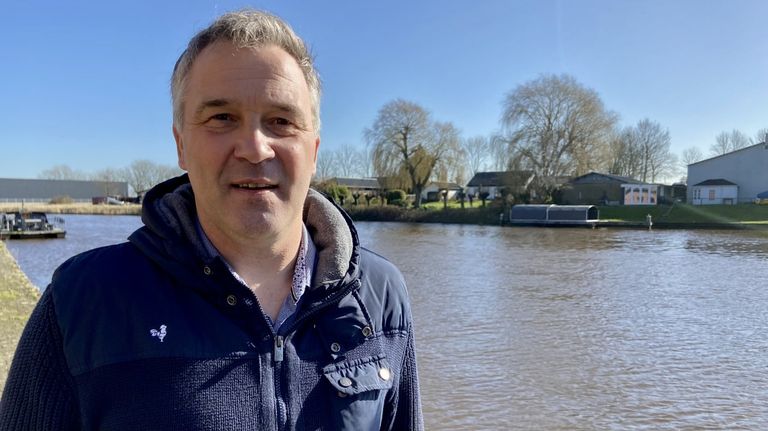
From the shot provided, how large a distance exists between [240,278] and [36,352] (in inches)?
20.2

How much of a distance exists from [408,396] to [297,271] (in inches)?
22.9

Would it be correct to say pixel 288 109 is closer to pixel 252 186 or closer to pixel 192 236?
pixel 252 186

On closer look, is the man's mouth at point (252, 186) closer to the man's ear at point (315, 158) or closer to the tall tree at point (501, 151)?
the man's ear at point (315, 158)

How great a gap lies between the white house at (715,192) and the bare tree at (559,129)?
501 inches

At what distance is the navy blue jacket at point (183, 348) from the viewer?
1385mm

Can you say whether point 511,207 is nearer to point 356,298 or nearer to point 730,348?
point 730,348

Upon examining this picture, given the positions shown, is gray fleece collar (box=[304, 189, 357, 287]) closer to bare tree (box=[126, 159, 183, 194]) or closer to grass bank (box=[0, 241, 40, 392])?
grass bank (box=[0, 241, 40, 392])

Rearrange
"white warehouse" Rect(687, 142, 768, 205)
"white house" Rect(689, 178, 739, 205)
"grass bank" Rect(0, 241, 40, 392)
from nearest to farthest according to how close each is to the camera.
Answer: "grass bank" Rect(0, 241, 40, 392) < "white warehouse" Rect(687, 142, 768, 205) < "white house" Rect(689, 178, 739, 205)

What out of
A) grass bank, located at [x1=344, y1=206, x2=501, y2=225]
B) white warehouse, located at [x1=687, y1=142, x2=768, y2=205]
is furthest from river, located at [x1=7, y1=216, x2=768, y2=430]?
white warehouse, located at [x1=687, y1=142, x2=768, y2=205]

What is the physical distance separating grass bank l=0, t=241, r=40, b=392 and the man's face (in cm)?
479

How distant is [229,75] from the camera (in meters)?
1.51

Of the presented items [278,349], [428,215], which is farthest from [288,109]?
[428,215]

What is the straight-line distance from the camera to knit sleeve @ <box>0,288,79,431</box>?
4.48 ft

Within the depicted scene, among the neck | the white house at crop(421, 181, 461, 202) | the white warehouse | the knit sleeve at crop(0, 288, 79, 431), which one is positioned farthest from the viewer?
the white house at crop(421, 181, 461, 202)
